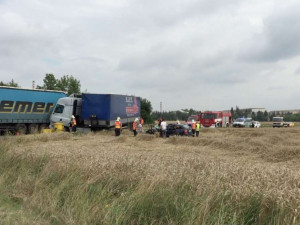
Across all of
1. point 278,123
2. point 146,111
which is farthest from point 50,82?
point 278,123

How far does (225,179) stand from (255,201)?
0.86 m

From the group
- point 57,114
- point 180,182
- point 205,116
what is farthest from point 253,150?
point 205,116

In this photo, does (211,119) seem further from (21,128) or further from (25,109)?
(21,128)

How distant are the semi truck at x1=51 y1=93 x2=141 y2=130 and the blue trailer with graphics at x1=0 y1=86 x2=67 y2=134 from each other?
1.07 meters

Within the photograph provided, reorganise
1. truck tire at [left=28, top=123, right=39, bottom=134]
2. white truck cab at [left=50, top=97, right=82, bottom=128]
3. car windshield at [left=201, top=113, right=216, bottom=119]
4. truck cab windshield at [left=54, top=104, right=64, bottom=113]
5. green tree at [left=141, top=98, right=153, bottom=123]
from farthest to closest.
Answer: green tree at [left=141, top=98, right=153, bottom=123]
car windshield at [left=201, top=113, right=216, bottom=119]
truck cab windshield at [left=54, top=104, right=64, bottom=113]
white truck cab at [left=50, top=97, right=82, bottom=128]
truck tire at [left=28, top=123, right=39, bottom=134]

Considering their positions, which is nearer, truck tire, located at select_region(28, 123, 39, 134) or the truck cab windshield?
truck tire, located at select_region(28, 123, 39, 134)

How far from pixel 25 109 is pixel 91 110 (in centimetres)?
497

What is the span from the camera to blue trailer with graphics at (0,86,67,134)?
74.6 feet

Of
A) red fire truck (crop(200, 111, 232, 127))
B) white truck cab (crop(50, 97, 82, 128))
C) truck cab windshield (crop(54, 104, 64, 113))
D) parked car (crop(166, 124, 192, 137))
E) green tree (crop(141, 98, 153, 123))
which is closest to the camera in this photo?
white truck cab (crop(50, 97, 82, 128))

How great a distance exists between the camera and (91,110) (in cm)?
2409

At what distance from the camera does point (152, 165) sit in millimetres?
6363

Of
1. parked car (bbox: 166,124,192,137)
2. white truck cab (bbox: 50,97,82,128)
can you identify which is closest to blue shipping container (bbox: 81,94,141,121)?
white truck cab (bbox: 50,97,82,128)

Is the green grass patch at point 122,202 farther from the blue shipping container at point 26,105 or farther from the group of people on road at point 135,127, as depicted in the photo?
the blue shipping container at point 26,105

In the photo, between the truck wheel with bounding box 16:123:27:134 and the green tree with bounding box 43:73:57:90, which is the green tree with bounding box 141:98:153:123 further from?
the truck wheel with bounding box 16:123:27:134
